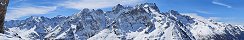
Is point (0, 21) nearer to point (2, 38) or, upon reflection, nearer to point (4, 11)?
point (4, 11)

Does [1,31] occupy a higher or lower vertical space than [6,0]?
lower

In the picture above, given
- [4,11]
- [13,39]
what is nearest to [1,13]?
[4,11]

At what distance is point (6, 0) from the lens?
53.9 metres

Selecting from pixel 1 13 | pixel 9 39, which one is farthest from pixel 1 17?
pixel 9 39

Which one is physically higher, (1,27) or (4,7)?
(4,7)

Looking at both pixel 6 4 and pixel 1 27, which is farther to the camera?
pixel 1 27

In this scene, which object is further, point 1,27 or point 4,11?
point 1,27

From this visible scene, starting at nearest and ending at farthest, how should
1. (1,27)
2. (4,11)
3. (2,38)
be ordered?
(2,38)
(4,11)
(1,27)

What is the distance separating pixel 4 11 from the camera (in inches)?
2147

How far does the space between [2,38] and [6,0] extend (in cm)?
470

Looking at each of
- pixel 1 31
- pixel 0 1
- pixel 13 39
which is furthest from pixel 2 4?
pixel 1 31

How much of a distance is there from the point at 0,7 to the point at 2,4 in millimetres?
479

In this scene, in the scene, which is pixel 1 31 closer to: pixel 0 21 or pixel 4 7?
pixel 0 21

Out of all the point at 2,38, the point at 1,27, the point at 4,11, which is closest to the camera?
the point at 2,38
